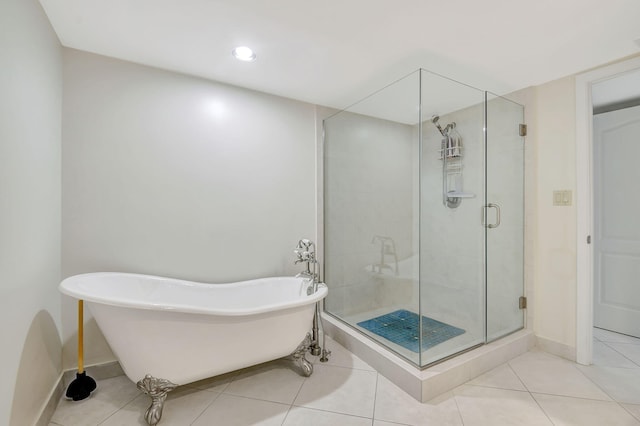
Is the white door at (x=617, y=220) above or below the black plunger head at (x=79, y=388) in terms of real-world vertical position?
above

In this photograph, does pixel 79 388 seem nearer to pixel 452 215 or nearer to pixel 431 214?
pixel 431 214

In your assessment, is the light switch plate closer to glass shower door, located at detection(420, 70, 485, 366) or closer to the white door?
glass shower door, located at detection(420, 70, 485, 366)

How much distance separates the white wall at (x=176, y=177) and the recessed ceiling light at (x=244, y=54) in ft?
1.50

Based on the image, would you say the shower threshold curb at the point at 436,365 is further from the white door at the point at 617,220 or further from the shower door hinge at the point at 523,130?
the shower door hinge at the point at 523,130

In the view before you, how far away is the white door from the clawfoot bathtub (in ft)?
9.20

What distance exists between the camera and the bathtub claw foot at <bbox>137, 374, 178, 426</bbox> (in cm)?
144

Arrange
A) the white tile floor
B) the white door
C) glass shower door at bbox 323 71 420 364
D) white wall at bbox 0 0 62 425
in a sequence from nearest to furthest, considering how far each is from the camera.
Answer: white wall at bbox 0 0 62 425 < the white tile floor < glass shower door at bbox 323 71 420 364 < the white door

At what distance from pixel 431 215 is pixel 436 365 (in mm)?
1018

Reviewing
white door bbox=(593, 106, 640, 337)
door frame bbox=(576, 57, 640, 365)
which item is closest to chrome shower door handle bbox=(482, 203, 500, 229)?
door frame bbox=(576, 57, 640, 365)

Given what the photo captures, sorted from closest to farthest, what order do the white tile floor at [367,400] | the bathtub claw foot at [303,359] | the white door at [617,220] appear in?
the white tile floor at [367,400] < the bathtub claw foot at [303,359] < the white door at [617,220]

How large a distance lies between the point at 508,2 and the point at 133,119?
2319mm

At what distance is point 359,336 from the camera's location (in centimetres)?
219

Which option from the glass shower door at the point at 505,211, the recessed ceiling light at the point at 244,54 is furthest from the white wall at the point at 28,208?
the glass shower door at the point at 505,211

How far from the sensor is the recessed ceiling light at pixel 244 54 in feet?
5.80
